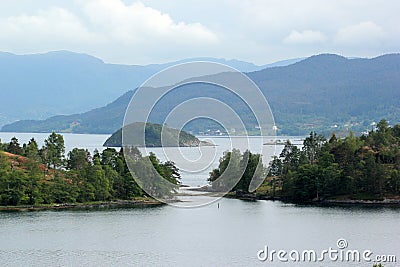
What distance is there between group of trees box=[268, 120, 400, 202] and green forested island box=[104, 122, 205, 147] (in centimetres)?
2745

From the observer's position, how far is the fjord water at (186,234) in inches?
1318

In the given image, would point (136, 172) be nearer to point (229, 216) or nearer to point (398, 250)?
point (229, 216)

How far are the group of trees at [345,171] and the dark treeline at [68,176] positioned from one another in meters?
10.4

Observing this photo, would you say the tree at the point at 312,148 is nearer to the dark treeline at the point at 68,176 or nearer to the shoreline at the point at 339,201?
the shoreline at the point at 339,201

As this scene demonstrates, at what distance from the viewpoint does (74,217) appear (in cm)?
4838

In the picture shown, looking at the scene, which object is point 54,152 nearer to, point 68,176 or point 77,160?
point 77,160

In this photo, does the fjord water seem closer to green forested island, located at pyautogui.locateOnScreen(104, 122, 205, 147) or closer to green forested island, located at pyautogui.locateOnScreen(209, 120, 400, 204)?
green forested island, located at pyautogui.locateOnScreen(209, 120, 400, 204)

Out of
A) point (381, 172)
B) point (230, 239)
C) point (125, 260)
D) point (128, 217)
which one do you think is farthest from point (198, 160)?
point (125, 260)

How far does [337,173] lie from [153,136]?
74870mm

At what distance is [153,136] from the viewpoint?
130750 mm

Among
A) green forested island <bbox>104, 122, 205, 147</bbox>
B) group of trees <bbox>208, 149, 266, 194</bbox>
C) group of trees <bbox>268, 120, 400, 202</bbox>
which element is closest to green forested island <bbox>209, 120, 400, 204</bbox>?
group of trees <bbox>268, 120, 400, 202</bbox>

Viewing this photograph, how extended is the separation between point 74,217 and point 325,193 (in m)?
22.2

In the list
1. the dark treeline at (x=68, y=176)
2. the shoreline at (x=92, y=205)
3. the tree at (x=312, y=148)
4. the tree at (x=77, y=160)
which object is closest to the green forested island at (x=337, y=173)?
the tree at (x=312, y=148)

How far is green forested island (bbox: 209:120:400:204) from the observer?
5744 cm
